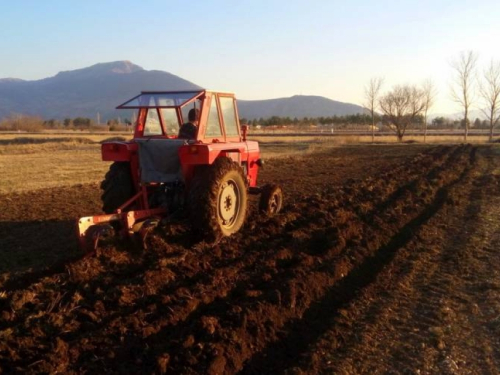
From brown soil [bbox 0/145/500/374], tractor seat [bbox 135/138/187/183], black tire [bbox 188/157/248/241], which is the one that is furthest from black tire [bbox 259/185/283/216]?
tractor seat [bbox 135/138/187/183]

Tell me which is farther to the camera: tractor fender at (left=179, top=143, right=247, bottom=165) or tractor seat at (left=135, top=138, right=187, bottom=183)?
tractor seat at (left=135, top=138, right=187, bottom=183)

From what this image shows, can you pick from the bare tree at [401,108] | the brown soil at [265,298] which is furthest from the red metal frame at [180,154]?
the bare tree at [401,108]

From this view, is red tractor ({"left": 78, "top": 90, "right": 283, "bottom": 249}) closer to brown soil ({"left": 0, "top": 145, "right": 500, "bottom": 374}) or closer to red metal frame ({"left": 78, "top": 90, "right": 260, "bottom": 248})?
red metal frame ({"left": 78, "top": 90, "right": 260, "bottom": 248})

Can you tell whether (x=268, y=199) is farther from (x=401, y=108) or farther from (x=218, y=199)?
(x=401, y=108)

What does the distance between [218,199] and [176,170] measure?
0.70 m

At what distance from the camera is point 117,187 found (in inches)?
284

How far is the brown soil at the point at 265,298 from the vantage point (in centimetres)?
390

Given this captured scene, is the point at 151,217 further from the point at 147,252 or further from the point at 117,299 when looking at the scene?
the point at 117,299

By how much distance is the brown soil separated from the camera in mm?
3898

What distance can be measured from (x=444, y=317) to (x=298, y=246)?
245 centimetres

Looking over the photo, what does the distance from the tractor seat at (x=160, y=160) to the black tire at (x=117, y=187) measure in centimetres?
39

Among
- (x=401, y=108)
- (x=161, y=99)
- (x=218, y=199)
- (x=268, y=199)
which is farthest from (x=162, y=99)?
(x=401, y=108)

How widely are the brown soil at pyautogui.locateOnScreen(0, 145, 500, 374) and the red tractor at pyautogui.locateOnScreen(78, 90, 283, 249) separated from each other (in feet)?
1.18

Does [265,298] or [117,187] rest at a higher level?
[117,187]
